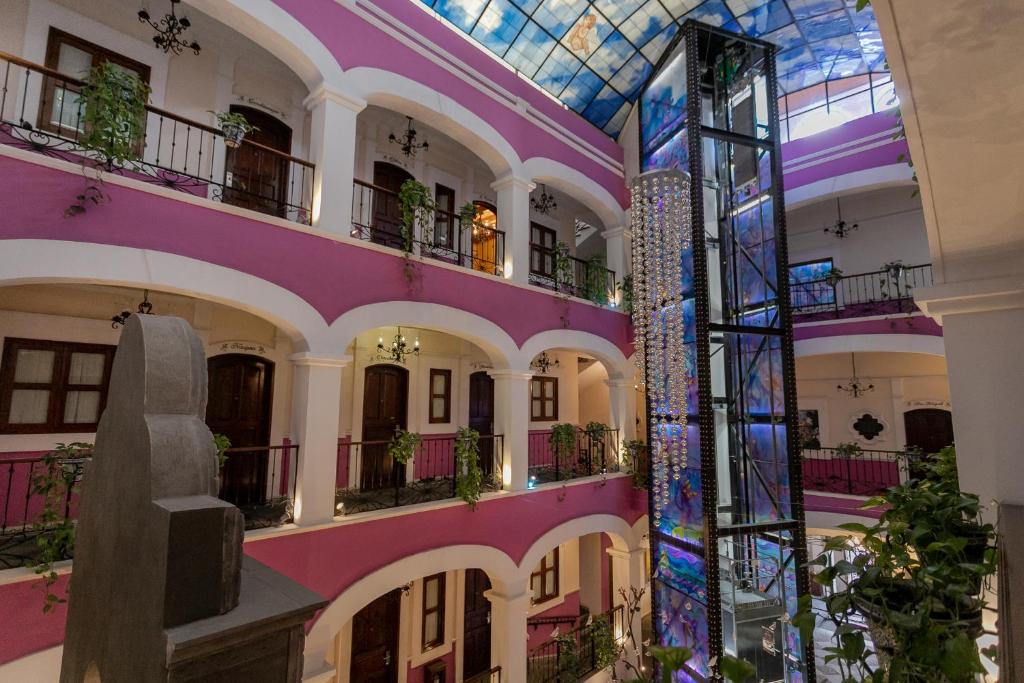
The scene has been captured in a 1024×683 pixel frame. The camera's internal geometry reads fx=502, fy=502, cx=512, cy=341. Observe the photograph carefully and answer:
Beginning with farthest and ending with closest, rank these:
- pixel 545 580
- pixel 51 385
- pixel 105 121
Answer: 1. pixel 545 580
2. pixel 51 385
3. pixel 105 121

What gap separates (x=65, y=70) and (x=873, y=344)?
13.5 m

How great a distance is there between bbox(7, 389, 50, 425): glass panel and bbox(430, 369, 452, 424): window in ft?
17.0

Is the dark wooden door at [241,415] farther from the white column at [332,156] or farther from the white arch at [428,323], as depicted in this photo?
the white column at [332,156]

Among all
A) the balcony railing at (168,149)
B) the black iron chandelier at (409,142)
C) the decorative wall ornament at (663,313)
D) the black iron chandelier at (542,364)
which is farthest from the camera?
the black iron chandelier at (542,364)

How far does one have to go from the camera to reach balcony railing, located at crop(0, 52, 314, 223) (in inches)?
183

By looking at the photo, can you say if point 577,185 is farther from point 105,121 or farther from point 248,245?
point 105,121

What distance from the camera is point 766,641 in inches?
275

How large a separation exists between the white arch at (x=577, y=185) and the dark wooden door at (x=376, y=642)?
7.40 metres

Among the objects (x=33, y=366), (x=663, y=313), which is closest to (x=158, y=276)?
(x=33, y=366)

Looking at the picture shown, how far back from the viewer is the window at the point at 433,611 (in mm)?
8656

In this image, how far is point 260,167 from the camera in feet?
22.4

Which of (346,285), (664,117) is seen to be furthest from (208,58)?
(664,117)

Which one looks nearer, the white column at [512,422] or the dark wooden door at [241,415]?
the dark wooden door at [241,415]

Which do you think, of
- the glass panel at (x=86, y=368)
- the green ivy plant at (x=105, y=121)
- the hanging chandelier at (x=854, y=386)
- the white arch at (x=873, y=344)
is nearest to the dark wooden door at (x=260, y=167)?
the green ivy plant at (x=105, y=121)
